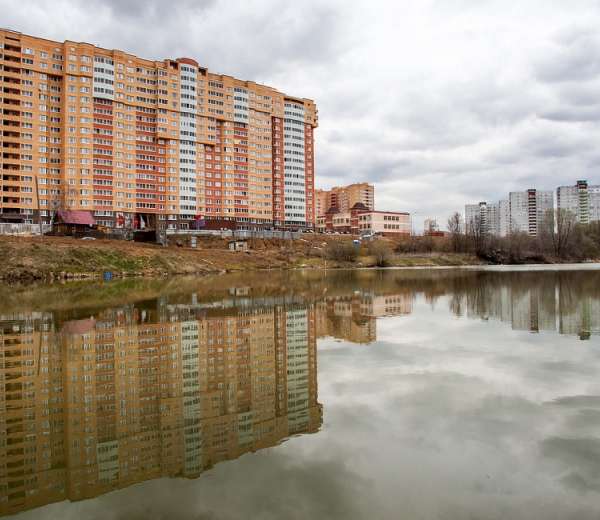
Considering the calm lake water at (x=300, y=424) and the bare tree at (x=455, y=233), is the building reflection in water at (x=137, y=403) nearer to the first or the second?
the calm lake water at (x=300, y=424)

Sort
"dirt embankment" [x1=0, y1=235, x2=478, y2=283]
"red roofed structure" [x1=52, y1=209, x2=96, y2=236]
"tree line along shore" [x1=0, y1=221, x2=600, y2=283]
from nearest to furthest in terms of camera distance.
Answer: "dirt embankment" [x1=0, y1=235, x2=478, y2=283] < "tree line along shore" [x1=0, y1=221, x2=600, y2=283] < "red roofed structure" [x1=52, y1=209, x2=96, y2=236]

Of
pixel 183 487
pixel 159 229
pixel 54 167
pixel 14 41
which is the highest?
pixel 14 41

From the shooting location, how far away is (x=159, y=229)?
9612cm

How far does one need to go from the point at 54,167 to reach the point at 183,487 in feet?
376

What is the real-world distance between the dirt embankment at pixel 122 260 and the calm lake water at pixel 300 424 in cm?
4322

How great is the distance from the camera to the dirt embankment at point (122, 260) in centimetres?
5584

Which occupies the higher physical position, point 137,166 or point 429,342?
point 137,166

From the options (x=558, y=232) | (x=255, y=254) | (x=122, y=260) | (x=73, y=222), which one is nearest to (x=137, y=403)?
(x=122, y=260)

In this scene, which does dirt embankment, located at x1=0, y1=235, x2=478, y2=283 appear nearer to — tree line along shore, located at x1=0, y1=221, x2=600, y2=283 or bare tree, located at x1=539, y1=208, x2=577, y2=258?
tree line along shore, located at x1=0, y1=221, x2=600, y2=283

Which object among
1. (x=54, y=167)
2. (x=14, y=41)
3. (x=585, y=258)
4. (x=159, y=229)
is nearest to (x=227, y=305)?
(x=159, y=229)

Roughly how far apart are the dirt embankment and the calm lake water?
4322 cm

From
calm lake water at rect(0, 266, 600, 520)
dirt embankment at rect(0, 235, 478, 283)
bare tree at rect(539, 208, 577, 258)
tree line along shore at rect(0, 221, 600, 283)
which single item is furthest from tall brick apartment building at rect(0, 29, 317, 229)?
calm lake water at rect(0, 266, 600, 520)

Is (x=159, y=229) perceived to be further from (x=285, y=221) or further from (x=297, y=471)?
(x=297, y=471)

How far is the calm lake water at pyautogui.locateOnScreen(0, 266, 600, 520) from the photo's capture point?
5891 millimetres
